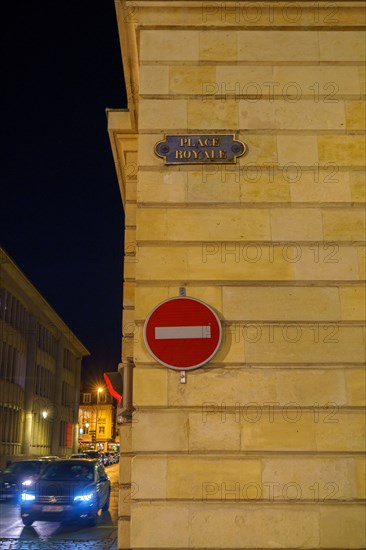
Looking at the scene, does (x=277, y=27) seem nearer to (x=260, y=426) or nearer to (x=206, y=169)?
(x=206, y=169)

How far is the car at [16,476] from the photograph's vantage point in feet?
87.6

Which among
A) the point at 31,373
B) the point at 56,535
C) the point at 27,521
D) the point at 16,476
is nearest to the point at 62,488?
the point at 27,521

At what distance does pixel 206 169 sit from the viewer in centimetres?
813

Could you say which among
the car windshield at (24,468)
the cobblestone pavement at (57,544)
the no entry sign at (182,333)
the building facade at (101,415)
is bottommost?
the cobblestone pavement at (57,544)

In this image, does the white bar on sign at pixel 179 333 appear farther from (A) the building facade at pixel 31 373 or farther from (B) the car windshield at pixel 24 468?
(A) the building facade at pixel 31 373

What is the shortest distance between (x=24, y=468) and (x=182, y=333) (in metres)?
24.1

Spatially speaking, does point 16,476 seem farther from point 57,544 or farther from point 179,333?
point 179,333

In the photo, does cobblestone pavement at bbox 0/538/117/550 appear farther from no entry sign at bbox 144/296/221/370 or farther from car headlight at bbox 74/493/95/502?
no entry sign at bbox 144/296/221/370

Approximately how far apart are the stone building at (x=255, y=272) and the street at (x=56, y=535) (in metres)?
7.83

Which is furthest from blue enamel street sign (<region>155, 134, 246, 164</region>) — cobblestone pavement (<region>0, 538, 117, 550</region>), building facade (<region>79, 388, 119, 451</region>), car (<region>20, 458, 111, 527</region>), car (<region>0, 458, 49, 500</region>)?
building facade (<region>79, 388, 119, 451</region>)

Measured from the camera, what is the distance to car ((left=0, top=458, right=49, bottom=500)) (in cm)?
2669

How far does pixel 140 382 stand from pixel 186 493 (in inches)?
51.3

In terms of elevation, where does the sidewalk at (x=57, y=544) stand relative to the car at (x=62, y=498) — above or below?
below

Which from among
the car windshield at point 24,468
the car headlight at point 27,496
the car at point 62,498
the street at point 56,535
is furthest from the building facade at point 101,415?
the car headlight at point 27,496
